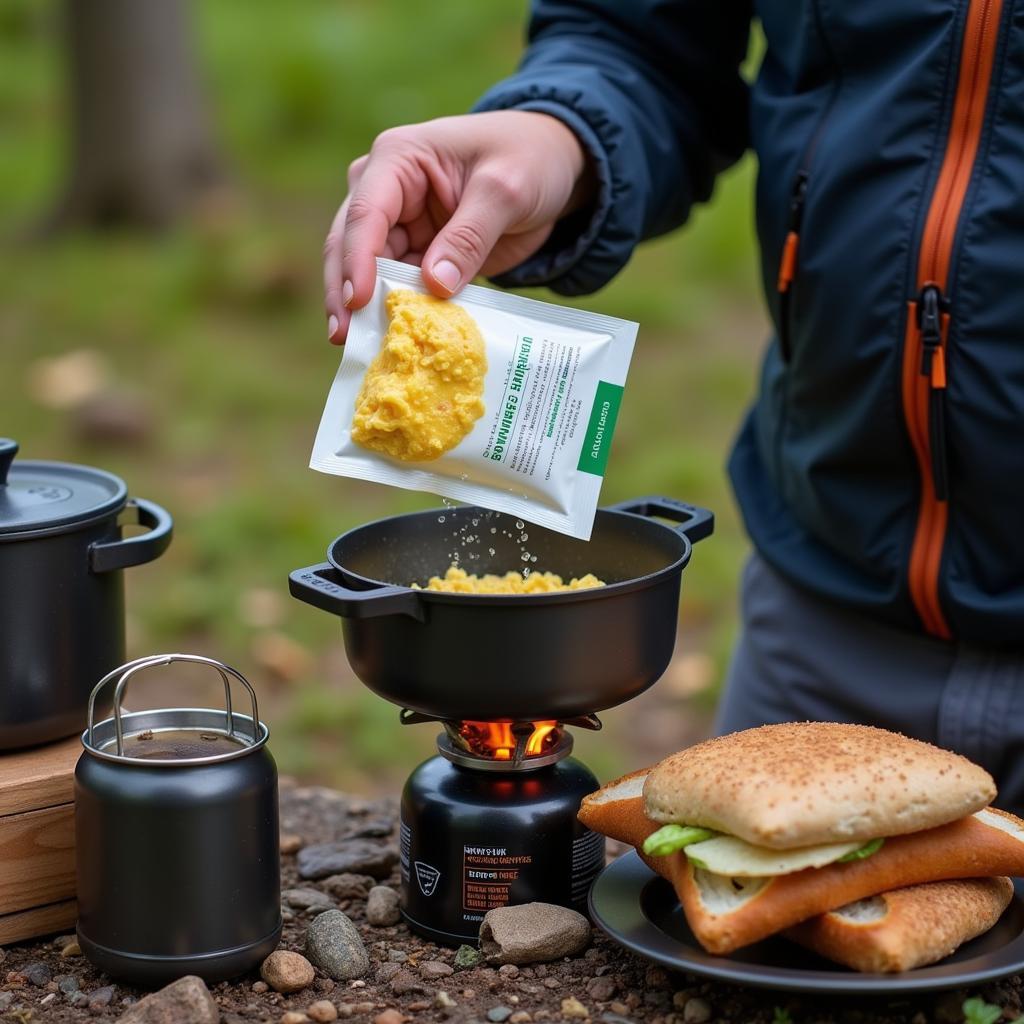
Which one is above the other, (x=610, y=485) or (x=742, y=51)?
(x=742, y=51)

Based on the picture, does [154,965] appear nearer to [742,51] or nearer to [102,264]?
[742,51]

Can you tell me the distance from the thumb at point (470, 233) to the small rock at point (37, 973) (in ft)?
3.42

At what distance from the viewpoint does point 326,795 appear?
109 inches

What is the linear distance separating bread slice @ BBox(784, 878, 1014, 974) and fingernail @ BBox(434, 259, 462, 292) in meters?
0.93

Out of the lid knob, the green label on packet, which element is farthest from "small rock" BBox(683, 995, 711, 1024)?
the lid knob

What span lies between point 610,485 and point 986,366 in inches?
132

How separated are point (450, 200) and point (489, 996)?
110 cm

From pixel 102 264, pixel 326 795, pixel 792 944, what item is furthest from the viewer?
pixel 102 264

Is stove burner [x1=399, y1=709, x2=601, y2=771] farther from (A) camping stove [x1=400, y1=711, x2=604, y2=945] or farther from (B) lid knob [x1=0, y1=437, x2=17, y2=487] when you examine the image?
(B) lid knob [x1=0, y1=437, x2=17, y2=487]

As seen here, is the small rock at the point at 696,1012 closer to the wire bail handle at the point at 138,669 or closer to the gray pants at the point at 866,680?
the wire bail handle at the point at 138,669

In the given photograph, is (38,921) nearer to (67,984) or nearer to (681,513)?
(67,984)

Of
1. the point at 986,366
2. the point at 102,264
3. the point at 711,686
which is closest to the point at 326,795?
the point at 986,366

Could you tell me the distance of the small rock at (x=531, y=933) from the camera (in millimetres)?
1924

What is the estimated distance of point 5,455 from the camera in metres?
2.14
